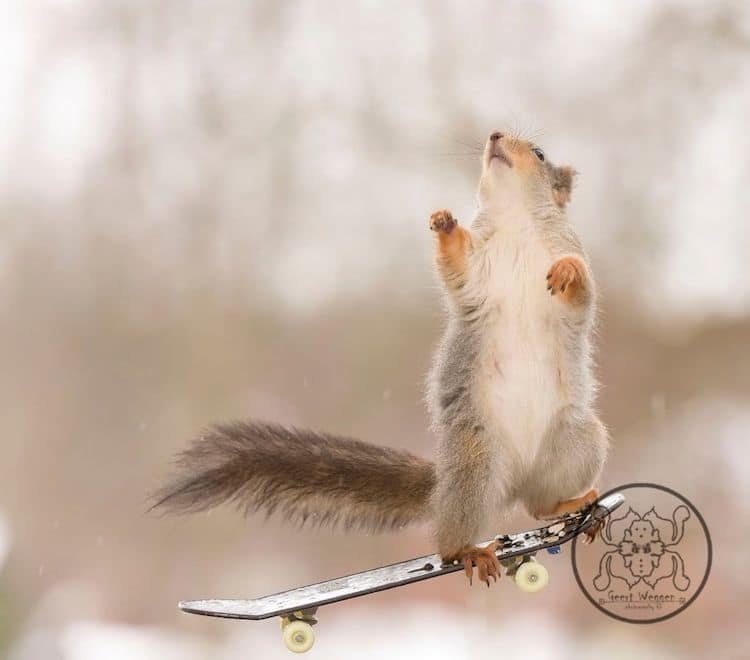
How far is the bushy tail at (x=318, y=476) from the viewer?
137cm

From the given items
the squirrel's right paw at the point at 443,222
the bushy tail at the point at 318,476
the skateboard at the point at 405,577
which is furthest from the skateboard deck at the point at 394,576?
the squirrel's right paw at the point at 443,222

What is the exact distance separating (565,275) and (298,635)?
21.0 inches

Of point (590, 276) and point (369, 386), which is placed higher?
point (369, 386)

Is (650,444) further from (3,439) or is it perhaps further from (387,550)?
(3,439)

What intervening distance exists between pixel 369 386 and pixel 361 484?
99cm

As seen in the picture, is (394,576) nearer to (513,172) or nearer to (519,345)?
(519,345)

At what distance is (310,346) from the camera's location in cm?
244

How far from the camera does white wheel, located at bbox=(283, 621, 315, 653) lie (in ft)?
4.20

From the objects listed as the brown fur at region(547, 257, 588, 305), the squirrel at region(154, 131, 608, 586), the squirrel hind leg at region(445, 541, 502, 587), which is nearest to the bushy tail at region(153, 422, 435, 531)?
the squirrel at region(154, 131, 608, 586)

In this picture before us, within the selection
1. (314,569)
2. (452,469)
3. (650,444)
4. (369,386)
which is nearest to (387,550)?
(314,569)

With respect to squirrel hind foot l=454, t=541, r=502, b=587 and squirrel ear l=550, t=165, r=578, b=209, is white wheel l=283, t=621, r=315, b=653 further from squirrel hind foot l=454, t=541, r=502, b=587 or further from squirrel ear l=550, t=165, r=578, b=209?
squirrel ear l=550, t=165, r=578, b=209

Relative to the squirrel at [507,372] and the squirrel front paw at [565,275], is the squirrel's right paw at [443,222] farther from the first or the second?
the squirrel front paw at [565,275]

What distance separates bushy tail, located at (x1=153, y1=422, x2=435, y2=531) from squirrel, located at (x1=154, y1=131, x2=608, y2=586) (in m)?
0.03

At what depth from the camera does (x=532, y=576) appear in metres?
1.29
